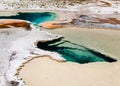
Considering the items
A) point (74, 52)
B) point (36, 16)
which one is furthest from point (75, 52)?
point (36, 16)

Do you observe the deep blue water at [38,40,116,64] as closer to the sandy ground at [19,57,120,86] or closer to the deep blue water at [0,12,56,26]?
the sandy ground at [19,57,120,86]

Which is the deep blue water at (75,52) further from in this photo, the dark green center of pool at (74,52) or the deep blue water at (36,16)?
the deep blue water at (36,16)

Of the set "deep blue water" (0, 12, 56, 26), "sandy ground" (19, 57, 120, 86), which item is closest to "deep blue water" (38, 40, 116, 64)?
"sandy ground" (19, 57, 120, 86)

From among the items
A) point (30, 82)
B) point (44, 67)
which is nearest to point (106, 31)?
point (44, 67)

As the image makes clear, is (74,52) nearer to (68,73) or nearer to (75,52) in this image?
(75,52)

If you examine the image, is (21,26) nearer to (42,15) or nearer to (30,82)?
(42,15)
